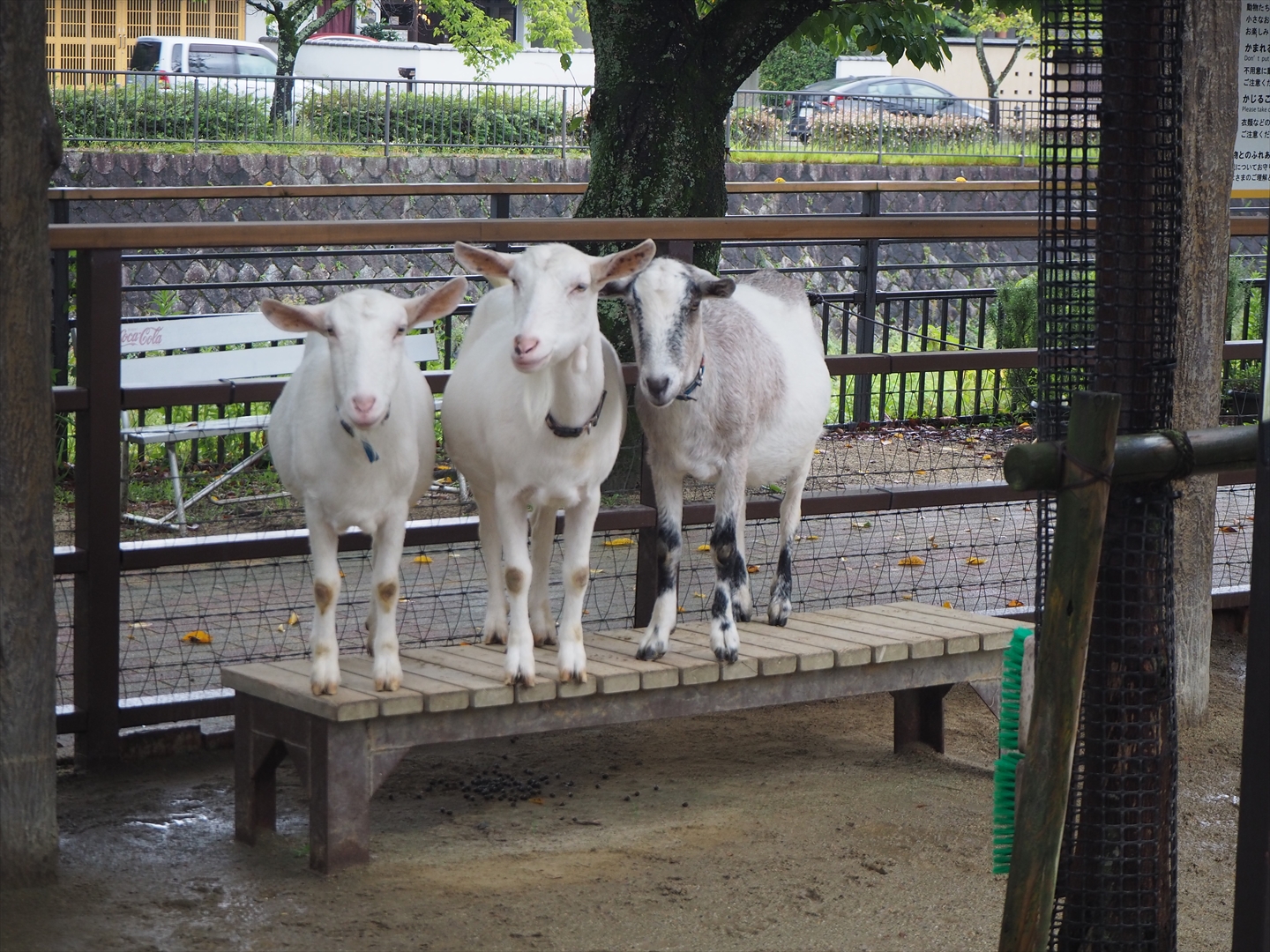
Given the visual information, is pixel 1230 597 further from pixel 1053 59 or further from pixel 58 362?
pixel 58 362

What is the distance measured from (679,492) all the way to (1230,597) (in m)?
3.32

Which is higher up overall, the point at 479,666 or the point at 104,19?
the point at 104,19

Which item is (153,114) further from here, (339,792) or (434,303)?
(339,792)

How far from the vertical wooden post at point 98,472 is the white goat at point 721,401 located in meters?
1.56

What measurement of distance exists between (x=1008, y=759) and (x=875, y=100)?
23.0 m

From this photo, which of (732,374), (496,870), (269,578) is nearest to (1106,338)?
(732,374)

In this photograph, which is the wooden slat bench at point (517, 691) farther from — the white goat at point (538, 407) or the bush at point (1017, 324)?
the bush at point (1017, 324)

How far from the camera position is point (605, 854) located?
4.30m

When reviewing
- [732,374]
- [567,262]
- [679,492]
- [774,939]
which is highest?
[567,262]

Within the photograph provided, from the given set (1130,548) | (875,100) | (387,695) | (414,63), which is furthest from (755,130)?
(1130,548)

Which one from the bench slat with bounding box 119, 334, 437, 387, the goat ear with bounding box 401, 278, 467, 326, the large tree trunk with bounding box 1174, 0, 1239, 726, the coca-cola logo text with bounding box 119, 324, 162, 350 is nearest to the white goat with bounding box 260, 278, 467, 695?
the goat ear with bounding box 401, 278, 467, 326

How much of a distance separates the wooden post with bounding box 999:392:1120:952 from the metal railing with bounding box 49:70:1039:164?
13055 millimetres

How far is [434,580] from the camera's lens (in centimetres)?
683

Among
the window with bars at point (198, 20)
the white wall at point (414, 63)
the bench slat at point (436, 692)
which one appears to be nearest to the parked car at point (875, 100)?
the white wall at point (414, 63)
